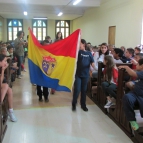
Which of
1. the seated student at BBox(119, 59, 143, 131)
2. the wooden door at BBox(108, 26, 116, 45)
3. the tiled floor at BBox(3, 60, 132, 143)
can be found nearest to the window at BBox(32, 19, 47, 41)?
the wooden door at BBox(108, 26, 116, 45)

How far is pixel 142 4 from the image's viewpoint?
6859 mm

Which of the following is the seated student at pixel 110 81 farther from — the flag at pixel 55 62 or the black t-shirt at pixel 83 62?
the flag at pixel 55 62

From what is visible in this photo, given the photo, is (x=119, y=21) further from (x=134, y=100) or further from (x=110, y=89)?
(x=134, y=100)

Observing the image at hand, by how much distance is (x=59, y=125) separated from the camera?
312 cm

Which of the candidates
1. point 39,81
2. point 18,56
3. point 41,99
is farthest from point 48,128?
point 18,56

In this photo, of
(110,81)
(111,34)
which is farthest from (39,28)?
(110,81)

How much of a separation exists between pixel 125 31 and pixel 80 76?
16.9ft

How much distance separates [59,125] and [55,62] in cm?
116

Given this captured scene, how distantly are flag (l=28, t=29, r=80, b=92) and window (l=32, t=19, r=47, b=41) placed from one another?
48.4 ft

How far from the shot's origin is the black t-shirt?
140 inches

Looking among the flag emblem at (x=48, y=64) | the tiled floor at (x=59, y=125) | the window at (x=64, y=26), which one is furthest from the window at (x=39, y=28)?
the flag emblem at (x=48, y=64)

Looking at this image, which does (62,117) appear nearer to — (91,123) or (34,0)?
(91,123)

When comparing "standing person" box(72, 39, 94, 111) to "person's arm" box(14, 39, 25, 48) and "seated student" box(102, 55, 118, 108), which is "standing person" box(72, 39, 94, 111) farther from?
"person's arm" box(14, 39, 25, 48)

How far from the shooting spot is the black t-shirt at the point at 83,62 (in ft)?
11.6
